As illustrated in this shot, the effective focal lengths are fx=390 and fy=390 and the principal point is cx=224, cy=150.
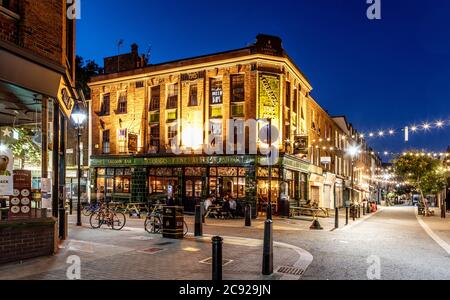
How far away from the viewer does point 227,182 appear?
24969 mm

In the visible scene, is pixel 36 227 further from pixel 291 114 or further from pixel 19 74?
pixel 291 114

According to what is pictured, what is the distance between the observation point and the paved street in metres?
8.02

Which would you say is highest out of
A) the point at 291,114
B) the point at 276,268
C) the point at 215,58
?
the point at 215,58

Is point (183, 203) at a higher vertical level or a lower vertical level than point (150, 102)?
lower

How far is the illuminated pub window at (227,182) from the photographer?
24531mm

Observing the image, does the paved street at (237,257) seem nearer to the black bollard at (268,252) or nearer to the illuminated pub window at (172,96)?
the black bollard at (268,252)

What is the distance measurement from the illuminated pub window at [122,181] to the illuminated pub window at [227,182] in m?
6.89

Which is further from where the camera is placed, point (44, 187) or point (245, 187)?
point (245, 187)

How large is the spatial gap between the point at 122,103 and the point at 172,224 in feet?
59.1

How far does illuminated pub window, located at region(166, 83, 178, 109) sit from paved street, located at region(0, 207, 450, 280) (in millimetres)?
13343

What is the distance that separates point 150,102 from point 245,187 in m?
9.59

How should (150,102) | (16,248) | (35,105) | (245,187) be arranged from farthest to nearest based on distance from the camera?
(150,102)
(245,187)
(35,105)
(16,248)
